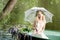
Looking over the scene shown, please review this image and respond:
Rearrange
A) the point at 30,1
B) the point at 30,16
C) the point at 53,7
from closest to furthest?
1. the point at 30,16
2. the point at 30,1
3. the point at 53,7

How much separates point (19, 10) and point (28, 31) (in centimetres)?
199

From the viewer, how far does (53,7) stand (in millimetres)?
7438

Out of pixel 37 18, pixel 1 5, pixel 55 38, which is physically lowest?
pixel 55 38

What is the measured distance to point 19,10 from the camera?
22.8 feet

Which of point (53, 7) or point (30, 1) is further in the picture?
point (53, 7)

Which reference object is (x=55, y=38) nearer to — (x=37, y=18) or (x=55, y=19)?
(x=37, y=18)

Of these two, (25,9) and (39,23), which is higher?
(25,9)

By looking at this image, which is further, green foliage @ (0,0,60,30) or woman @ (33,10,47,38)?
green foliage @ (0,0,60,30)

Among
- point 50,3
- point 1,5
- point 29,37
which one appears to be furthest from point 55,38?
point 50,3

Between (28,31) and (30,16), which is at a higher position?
(30,16)

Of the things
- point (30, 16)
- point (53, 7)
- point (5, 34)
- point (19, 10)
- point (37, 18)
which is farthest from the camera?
point (53, 7)

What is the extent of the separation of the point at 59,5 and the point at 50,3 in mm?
330

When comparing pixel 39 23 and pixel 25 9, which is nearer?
pixel 39 23

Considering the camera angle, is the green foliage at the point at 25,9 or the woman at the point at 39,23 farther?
the green foliage at the point at 25,9
